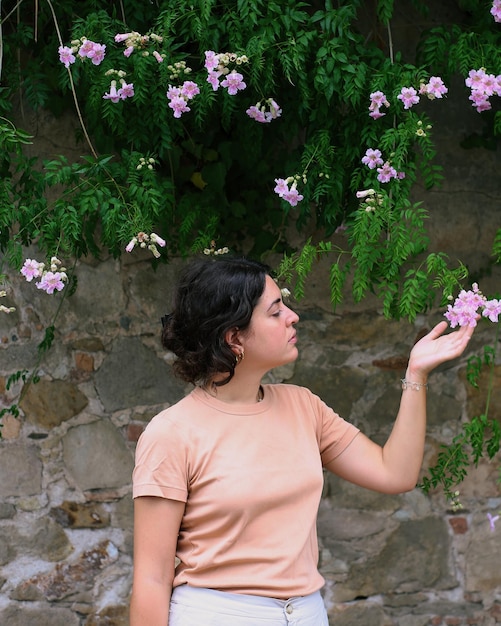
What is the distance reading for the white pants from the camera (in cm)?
177

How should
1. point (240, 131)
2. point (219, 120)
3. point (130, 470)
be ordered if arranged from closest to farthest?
point (240, 131) < point (219, 120) < point (130, 470)

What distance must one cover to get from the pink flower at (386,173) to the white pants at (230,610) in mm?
1151

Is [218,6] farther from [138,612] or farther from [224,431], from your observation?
[138,612]

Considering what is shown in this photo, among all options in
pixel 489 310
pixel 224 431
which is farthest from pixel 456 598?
pixel 224 431

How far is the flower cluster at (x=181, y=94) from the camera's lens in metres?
2.37

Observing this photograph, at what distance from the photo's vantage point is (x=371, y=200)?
228 centimetres

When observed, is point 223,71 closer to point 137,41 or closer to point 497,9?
point 137,41

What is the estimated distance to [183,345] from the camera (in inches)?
77.9

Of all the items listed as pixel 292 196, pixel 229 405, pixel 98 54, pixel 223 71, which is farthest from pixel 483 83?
pixel 229 405

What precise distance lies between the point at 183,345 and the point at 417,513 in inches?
54.1

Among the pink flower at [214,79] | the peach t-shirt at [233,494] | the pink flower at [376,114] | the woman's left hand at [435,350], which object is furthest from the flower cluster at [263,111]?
the peach t-shirt at [233,494]

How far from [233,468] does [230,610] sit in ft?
0.95

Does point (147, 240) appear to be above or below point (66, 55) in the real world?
below

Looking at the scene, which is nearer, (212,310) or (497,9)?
(212,310)
